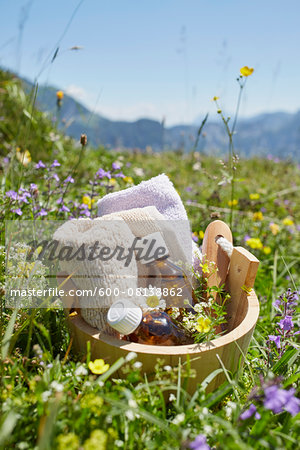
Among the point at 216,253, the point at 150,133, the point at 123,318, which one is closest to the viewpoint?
the point at 123,318

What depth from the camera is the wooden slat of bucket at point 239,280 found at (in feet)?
4.87

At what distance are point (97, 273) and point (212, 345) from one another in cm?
48

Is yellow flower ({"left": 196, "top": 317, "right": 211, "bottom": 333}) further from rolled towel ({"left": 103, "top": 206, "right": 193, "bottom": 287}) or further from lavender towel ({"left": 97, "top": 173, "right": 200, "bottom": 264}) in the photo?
lavender towel ({"left": 97, "top": 173, "right": 200, "bottom": 264})

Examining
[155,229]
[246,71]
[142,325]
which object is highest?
[246,71]

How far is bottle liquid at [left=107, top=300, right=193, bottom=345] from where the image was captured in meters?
1.19

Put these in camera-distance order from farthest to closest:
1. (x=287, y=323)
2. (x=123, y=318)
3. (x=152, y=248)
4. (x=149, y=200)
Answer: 1. (x=149, y=200)
2. (x=152, y=248)
3. (x=287, y=323)
4. (x=123, y=318)

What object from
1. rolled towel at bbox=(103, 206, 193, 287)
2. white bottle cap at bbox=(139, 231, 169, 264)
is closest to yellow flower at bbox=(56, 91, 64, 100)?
rolled towel at bbox=(103, 206, 193, 287)

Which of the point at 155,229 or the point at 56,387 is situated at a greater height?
the point at 155,229

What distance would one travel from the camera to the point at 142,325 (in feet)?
4.37

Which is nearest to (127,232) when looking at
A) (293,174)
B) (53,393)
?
(53,393)

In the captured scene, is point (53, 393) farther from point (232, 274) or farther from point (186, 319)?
point (232, 274)

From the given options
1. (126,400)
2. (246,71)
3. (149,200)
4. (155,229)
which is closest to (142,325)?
(126,400)

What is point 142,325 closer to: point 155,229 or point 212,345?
point 212,345

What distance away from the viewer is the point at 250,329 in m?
1.33
